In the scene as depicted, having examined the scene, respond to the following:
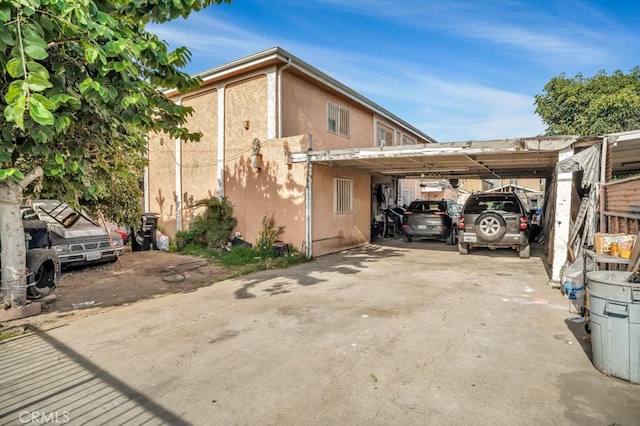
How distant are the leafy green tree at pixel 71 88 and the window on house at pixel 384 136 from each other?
37.7 feet

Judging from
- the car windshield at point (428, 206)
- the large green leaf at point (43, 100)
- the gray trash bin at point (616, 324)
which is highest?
the large green leaf at point (43, 100)

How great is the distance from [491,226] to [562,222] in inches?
109

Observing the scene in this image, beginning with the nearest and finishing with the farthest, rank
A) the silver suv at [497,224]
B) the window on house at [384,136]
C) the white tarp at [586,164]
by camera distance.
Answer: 1. the white tarp at [586,164]
2. the silver suv at [497,224]
3. the window on house at [384,136]

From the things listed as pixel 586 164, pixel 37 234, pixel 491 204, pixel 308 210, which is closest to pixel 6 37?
pixel 37 234

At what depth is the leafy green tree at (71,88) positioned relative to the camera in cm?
282

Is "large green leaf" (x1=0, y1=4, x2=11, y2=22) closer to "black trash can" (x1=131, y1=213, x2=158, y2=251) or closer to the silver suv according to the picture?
"black trash can" (x1=131, y1=213, x2=158, y2=251)

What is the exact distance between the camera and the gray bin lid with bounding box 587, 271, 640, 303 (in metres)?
2.76

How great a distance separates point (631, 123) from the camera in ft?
62.2

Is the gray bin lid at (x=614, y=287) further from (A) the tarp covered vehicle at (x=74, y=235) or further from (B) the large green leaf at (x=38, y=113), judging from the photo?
(A) the tarp covered vehicle at (x=74, y=235)

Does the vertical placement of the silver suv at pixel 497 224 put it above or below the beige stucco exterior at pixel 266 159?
below

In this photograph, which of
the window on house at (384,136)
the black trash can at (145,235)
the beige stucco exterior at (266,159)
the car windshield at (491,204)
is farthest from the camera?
the window on house at (384,136)

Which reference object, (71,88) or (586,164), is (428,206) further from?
(71,88)

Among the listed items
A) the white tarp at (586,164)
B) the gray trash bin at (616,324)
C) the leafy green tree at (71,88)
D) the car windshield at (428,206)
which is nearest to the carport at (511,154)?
the white tarp at (586,164)

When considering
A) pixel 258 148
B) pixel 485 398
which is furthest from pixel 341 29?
pixel 485 398
